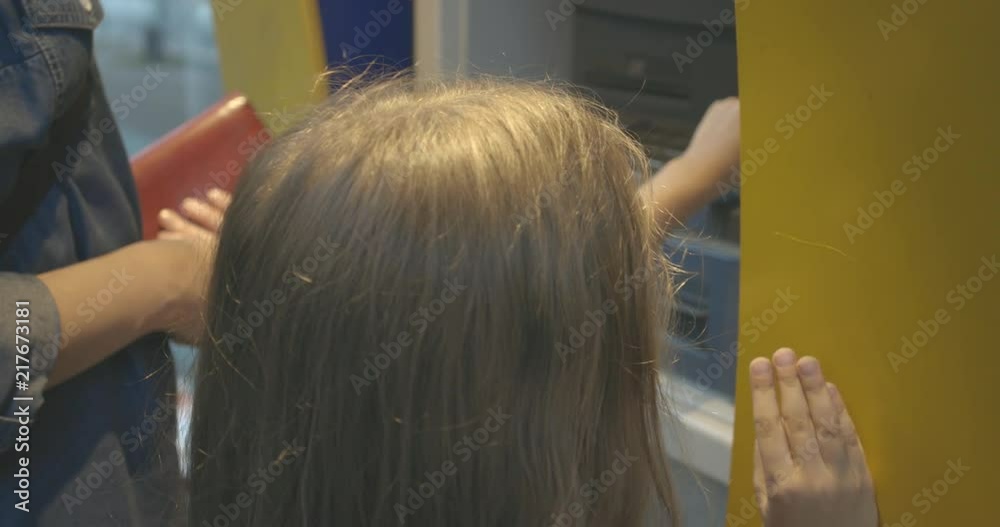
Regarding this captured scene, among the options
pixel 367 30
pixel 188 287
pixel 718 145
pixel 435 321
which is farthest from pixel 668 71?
pixel 435 321

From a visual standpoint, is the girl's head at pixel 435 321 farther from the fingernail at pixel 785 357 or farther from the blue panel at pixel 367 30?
the blue panel at pixel 367 30

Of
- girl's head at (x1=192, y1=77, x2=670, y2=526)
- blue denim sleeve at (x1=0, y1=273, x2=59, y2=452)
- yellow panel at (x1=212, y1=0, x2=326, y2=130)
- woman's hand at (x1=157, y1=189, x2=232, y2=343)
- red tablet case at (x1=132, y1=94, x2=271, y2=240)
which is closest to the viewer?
girl's head at (x1=192, y1=77, x2=670, y2=526)

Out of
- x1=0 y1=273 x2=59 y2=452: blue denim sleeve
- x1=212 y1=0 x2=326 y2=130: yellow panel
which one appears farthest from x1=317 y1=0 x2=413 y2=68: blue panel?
x1=0 y1=273 x2=59 y2=452: blue denim sleeve

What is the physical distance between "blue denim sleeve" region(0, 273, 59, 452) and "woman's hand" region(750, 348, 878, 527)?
1.96ft

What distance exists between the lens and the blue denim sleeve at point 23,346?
77cm

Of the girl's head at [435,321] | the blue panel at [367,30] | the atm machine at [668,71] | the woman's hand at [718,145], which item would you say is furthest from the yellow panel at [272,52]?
the girl's head at [435,321]

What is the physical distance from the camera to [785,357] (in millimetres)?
840

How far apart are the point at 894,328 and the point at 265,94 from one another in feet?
3.66

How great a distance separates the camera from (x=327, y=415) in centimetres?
63

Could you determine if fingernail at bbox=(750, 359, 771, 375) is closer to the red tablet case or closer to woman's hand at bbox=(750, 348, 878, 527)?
woman's hand at bbox=(750, 348, 878, 527)

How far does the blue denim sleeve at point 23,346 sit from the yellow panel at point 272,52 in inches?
24.1

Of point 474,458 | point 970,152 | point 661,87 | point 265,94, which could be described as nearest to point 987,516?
point 970,152

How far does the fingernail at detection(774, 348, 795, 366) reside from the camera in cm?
84

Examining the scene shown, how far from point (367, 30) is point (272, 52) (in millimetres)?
180
